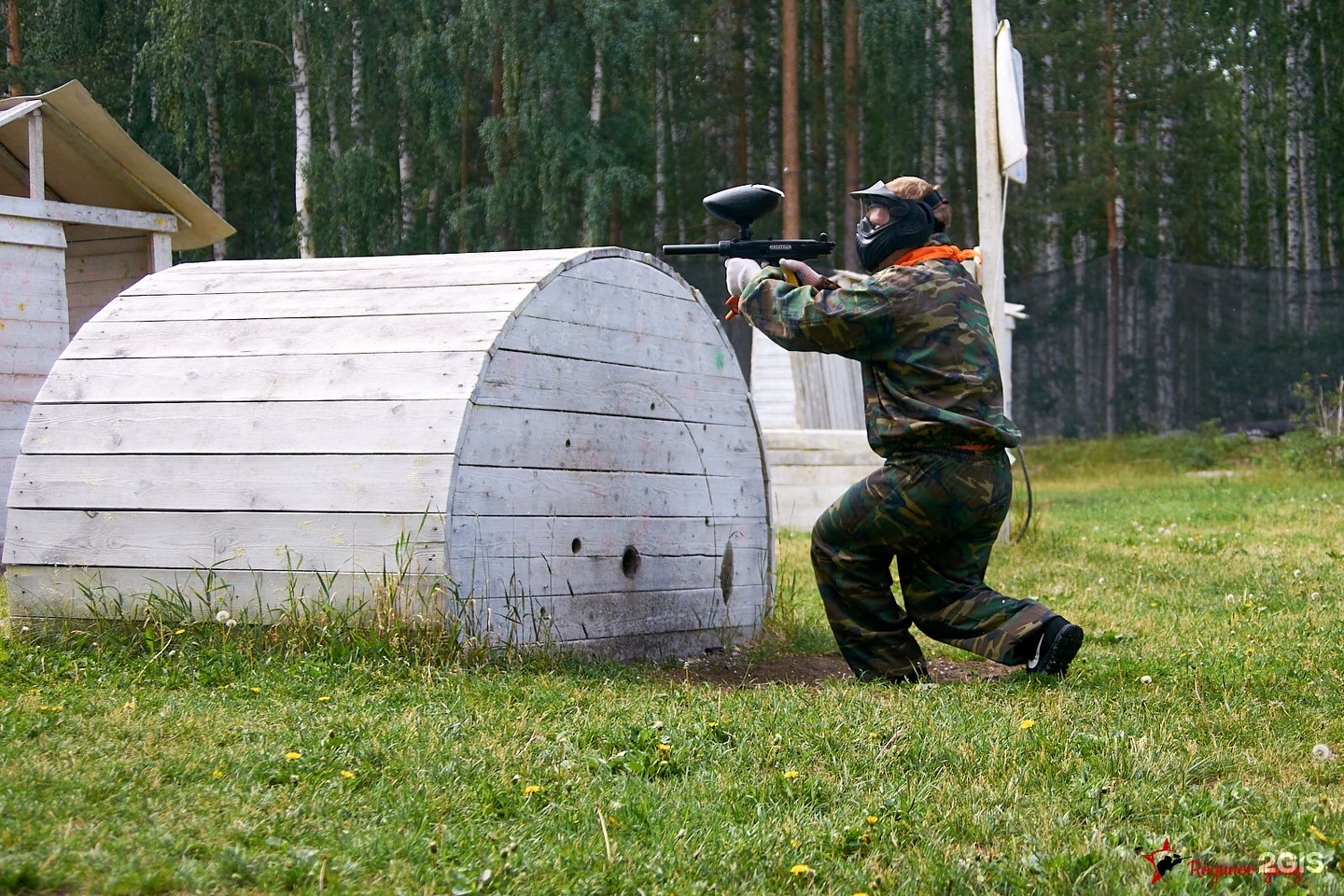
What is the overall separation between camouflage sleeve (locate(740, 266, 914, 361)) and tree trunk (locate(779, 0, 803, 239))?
15.5m

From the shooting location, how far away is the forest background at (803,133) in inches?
768

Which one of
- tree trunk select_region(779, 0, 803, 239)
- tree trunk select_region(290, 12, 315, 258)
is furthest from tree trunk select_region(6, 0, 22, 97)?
tree trunk select_region(779, 0, 803, 239)

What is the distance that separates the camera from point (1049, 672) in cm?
464

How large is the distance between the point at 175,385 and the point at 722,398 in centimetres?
227

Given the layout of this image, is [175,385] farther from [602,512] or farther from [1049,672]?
[1049,672]

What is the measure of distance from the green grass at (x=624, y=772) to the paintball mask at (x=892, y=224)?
5.17 ft

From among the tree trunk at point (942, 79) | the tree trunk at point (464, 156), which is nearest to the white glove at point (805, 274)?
the tree trunk at point (464, 156)

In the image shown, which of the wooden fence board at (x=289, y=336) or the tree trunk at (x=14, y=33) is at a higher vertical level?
the tree trunk at (x=14, y=33)

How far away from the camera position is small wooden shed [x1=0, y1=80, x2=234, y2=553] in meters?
8.45

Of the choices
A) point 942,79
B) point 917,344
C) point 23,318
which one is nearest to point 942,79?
point 942,79

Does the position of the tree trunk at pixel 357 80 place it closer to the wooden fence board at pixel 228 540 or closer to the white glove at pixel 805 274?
the wooden fence board at pixel 228 540

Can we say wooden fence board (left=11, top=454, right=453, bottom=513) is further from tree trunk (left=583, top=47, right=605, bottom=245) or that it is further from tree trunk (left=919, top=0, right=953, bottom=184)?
tree trunk (left=919, top=0, right=953, bottom=184)

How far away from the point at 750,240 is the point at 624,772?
2.42 metres

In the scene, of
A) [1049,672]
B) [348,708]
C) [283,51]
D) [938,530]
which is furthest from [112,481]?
[283,51]
